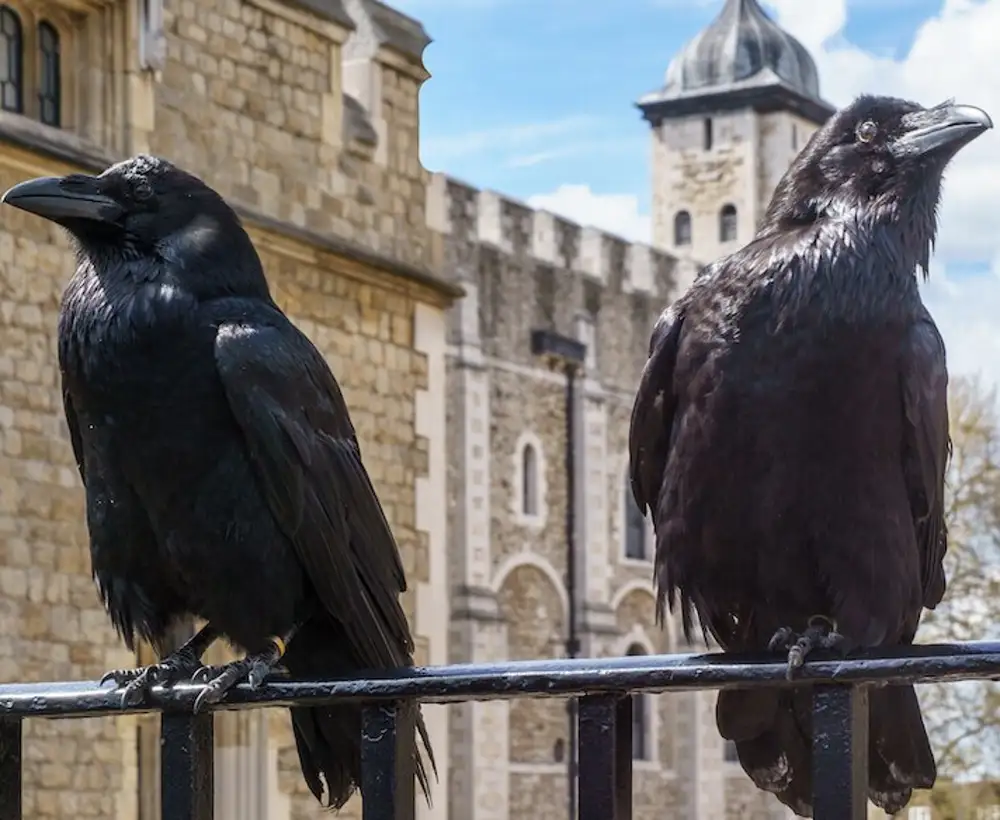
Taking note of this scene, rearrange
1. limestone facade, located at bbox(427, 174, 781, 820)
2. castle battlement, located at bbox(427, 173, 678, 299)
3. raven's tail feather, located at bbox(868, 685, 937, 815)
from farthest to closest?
limestone facade, located at bbox(427, 174, 781, 820) → castle battlement, located at bbox(427, 173, 678, 299) → raven's tail feather, located at bbox(868, 685, 937, 815)

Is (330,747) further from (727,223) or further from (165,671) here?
(727,223)

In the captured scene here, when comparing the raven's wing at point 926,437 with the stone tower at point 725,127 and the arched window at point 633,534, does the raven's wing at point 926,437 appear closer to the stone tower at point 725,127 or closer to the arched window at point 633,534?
the arched window at point 633,534

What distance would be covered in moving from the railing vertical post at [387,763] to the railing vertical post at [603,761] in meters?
0.19

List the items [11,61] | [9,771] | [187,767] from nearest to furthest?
[187,767] < [9,771] < [11,61]

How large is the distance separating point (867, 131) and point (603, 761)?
1.42 meters

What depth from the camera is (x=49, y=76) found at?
11.4 m

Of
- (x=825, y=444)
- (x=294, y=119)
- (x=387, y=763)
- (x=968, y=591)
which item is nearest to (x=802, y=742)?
(x=825, y=444)

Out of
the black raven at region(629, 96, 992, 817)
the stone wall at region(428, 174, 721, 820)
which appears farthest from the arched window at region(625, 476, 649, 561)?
the black raven at region(629, 96, 992, 817)

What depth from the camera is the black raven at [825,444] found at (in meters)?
3.20

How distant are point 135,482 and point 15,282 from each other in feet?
25.0

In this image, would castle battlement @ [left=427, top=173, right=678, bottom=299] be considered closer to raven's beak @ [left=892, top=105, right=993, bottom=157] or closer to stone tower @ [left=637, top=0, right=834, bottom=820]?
stone tower @ [left=637, top=0, right=834, bottom=820]

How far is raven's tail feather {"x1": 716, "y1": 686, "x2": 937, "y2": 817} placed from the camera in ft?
10.3

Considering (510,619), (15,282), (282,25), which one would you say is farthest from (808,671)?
(510,619)

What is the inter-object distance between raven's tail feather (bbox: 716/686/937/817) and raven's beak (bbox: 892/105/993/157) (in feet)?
2.40
